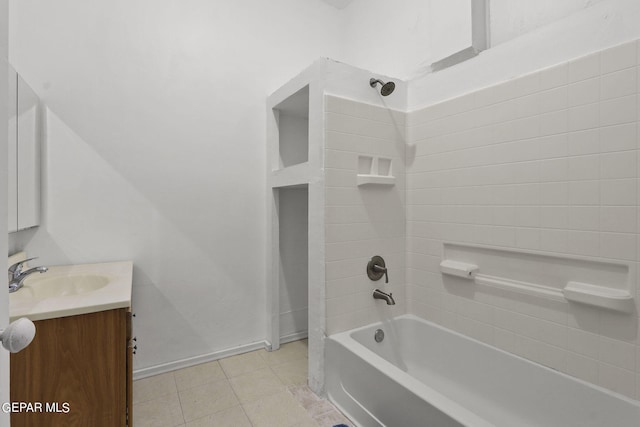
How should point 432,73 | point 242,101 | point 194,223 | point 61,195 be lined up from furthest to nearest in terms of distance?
1. point 242,101
2. point 194,223
3. point 432,73
4. point 61,195

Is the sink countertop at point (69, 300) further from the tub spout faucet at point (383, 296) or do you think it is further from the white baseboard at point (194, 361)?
the tub spout faucet at point (383, 296)

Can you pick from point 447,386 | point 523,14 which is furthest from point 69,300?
point 523,14

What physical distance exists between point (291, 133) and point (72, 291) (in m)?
1.80

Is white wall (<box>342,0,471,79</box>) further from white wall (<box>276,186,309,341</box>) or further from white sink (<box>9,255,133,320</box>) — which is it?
white sink (<box>9,255,133,320</box>)

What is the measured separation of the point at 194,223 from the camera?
2277 mm

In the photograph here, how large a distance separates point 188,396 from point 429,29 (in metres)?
2.87

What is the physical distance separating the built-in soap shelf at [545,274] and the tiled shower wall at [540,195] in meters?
0.05

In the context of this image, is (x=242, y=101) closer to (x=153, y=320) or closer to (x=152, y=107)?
(x=152, y=107)

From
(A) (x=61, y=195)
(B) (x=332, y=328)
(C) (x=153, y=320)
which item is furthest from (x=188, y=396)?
(A) (x=61, y=195)

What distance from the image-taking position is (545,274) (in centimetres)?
155

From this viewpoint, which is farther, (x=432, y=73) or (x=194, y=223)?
(x=194, y=223)

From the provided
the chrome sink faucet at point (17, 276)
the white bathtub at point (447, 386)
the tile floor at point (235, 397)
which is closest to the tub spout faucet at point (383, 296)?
the white bathtub at point (447, 386)

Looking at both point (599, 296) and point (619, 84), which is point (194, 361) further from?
point (619, 84)

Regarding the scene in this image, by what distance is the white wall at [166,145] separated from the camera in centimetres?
188
